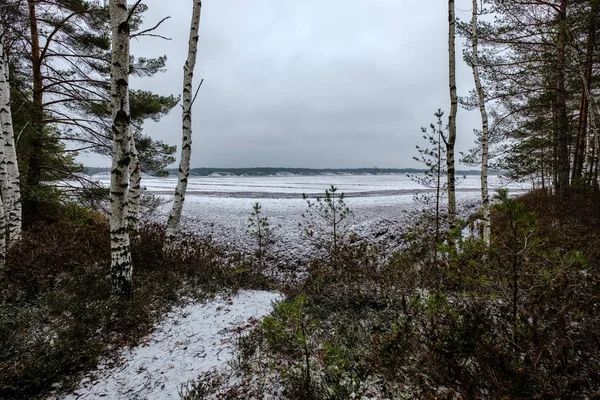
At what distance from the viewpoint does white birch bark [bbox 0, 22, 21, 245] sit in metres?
6.08

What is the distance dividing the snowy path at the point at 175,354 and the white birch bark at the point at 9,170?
5.08 metres

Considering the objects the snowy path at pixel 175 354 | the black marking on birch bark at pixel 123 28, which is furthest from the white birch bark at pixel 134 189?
the snowy path at pixel 175 354

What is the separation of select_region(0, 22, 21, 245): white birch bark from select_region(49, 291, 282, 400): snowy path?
16.7 ft

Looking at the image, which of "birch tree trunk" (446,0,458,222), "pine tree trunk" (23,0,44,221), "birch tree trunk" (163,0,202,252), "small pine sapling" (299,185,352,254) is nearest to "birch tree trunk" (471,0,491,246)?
"birch tree trunk" (446,0,458,222)

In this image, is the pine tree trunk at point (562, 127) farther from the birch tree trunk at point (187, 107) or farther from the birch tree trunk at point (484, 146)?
the birch tree trunk at point (187, 107)

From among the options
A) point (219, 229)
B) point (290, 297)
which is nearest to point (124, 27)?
point (290, 297)

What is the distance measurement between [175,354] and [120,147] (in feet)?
11.2

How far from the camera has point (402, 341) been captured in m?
3.19

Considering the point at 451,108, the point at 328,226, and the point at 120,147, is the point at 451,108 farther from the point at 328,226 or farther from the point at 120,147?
the point at 120,147

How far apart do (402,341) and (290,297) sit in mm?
2762

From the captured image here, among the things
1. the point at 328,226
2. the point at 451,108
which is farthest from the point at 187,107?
the point at 328,226

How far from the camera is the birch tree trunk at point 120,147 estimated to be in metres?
4.43

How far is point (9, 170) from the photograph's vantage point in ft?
21.6

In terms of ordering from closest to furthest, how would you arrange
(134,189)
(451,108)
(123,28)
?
1. (123,28)
2. (451,108)
3. (134,189)
